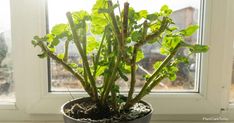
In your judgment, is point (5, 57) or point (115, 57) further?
point (5, 57)

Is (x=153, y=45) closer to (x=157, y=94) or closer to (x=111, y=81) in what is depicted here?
(x=157, y=94)

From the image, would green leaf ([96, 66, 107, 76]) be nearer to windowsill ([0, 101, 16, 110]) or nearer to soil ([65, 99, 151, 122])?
soil ([65, 99, 151, 122])

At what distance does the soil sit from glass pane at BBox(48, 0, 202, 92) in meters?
0.23

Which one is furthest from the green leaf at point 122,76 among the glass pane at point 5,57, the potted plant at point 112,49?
the glass pane at point 5,57

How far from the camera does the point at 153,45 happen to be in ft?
2.87

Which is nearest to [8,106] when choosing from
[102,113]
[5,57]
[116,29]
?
[5,57]

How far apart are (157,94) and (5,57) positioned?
1.56ft

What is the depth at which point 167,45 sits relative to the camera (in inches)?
25.2

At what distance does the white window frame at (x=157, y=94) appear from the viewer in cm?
82

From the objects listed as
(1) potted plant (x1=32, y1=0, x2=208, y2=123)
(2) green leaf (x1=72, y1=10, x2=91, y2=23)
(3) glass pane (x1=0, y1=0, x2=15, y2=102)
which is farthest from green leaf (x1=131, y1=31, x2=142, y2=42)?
(3) glass pane (x1=0, y1=0, x2=15, y2=102)

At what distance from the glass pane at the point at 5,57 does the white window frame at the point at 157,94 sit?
41 millimetres

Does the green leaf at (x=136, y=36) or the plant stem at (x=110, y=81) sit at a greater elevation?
the green leaf at (x=136, y=36)

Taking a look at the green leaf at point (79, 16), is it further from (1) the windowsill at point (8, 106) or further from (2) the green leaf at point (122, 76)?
(1) the windowsill at point (8, 106)

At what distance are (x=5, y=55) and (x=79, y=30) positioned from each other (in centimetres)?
39
